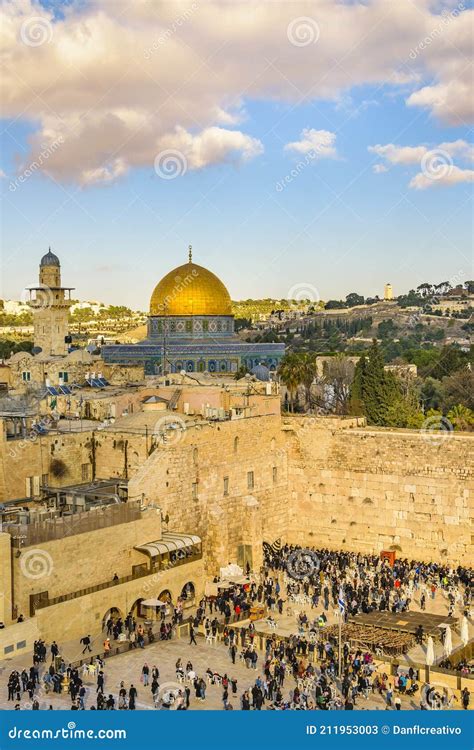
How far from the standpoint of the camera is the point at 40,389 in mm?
33688

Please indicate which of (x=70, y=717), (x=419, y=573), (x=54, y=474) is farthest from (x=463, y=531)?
(x=70, y=717)

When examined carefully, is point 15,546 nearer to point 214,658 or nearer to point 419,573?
point 214,658

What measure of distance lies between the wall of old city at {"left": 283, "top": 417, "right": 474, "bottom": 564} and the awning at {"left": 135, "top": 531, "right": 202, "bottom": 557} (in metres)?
6.18

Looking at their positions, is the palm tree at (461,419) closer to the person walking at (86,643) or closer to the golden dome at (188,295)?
the golden dome at (188,295)

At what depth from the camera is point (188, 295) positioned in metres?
50.2

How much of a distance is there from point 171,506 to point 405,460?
7.04m

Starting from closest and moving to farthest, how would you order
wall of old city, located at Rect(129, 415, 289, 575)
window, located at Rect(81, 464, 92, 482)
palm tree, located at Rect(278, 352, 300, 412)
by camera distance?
wall of old city, located at Rect(129, 415, 289, 575) < window, located at Rect(81, 464, 92, 482) < palm tree, located at Rect(278, 352, 300, 412)

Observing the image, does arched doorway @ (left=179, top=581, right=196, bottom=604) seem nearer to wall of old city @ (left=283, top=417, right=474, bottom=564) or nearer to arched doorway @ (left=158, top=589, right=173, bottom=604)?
arched doorway @ (left=158, top=589, right=173, bottom=604)

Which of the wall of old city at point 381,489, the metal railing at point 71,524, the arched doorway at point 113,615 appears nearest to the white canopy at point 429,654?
the arched doorway at point 113,615

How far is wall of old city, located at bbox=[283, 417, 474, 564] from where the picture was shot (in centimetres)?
2673

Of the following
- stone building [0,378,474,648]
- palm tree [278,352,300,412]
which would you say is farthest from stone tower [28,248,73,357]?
stone building [0,378,474,648]

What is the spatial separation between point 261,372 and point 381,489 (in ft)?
67.4

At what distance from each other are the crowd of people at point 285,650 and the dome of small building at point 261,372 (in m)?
20.4

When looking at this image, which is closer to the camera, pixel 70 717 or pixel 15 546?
pixel 70 717
